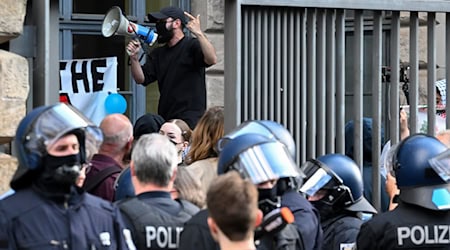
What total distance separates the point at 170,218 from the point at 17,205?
79 cm

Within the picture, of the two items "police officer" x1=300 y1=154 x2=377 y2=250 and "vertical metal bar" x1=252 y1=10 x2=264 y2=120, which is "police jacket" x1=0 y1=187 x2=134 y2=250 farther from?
"vertical metal bar" x1=252 y1=10 x2=264 y2=120

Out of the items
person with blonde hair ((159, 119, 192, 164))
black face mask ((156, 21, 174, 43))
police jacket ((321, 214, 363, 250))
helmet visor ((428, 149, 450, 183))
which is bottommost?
police jacket ((321, 214, 363, 250))

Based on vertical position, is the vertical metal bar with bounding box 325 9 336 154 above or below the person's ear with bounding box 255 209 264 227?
above

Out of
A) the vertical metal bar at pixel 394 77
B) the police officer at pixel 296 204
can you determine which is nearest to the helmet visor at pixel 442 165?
the police officer at pixel 296 204

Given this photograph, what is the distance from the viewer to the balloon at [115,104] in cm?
918

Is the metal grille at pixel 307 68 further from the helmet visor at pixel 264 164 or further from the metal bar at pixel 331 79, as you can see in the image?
the helmet visor at pixel 264 164

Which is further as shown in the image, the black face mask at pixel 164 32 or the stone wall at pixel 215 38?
the stone wall at pixel 215 38

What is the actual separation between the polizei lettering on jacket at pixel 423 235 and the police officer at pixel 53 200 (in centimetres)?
132

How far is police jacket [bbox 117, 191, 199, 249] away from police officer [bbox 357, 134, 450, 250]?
3.03ft

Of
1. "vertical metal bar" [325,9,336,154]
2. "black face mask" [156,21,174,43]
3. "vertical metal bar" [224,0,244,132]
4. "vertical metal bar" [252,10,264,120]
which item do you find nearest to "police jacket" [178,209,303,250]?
"vertical metal bar" [224,0,244,132]

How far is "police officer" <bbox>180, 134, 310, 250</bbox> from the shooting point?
4.62 m

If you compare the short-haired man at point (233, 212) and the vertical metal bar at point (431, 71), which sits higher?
the vertical metal bar at point (431, 71)

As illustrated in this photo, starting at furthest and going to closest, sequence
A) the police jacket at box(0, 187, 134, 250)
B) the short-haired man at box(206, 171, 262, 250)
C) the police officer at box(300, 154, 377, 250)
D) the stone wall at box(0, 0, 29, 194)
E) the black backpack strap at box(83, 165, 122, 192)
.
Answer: the police officer at box(300, 154, 377, 250) → the black backpack strap at box(83, 165, 122, 192) → the stone wall at box(0, 0, 29, 194) → the police jacket at box(0, 187, 134, 250) → the short-haired man at box(206, 171, 262, 250)

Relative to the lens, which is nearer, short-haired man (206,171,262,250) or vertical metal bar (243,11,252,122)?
short-haired man (206,171,262,250)
